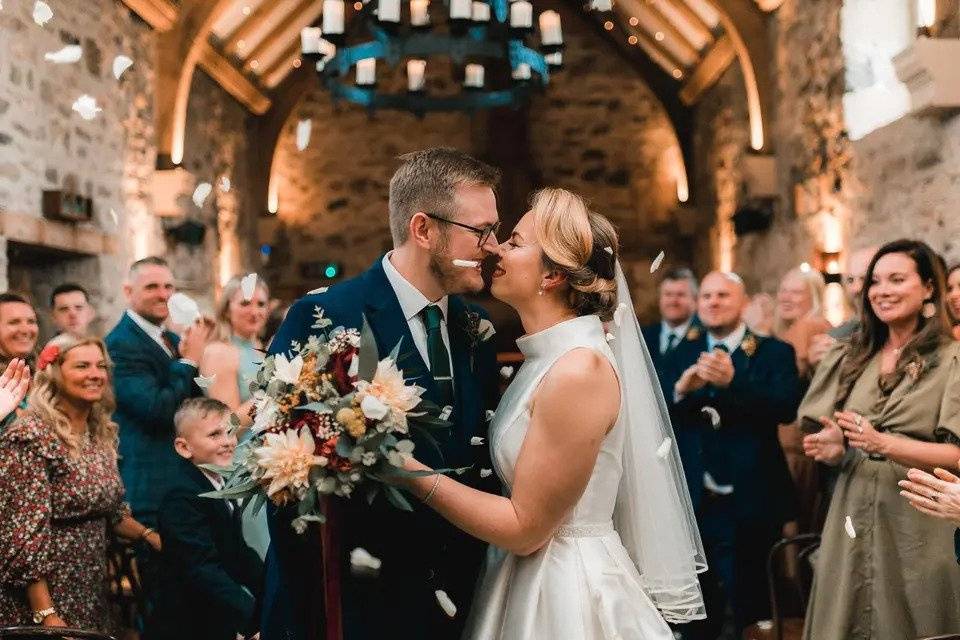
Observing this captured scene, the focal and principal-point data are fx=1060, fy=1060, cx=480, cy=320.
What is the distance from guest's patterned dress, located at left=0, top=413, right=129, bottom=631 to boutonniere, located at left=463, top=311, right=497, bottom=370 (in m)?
1.26

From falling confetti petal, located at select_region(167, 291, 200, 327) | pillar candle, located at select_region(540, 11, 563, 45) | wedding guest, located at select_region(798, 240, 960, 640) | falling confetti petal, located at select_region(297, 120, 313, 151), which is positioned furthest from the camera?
falling confetti petal, located at select_region(297, 120, 313, 151)

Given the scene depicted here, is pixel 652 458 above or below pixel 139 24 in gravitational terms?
below

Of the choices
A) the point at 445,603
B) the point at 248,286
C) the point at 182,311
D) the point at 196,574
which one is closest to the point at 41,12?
the point at 182,311

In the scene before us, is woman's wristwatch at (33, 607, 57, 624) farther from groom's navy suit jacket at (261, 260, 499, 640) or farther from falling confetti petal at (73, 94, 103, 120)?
falling confetti petal at (73, 94, 103, 120)

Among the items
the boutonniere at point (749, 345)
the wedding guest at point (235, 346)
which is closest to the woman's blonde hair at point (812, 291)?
the boutonniere at point (749, 345)

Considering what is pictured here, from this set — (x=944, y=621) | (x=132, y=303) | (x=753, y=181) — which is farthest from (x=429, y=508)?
(x=753, y=181)

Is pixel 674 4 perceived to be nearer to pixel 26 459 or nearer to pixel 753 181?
A: pixel 753 181

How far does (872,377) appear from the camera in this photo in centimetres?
308

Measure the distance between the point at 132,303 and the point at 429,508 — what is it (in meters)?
2.55

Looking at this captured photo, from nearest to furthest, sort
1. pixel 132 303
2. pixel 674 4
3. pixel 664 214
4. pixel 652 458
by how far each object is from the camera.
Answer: pixel 652 458 < pixel 132 303 < pixel 674 4 < pixel 664 214

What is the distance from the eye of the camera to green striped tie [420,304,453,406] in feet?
7.07

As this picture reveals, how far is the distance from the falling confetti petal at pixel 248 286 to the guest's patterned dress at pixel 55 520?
1113 mm

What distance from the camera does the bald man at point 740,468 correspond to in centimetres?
411

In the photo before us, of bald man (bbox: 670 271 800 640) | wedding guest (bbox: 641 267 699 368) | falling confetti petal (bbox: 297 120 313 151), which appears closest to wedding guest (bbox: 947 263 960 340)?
bald man (bbox: 670 271 800 640)
